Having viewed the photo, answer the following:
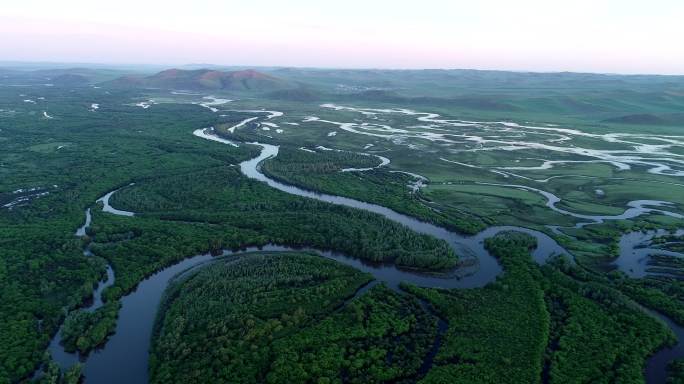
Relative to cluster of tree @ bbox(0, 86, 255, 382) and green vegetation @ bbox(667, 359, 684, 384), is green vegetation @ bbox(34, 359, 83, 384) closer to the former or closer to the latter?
cluster of tree @ bbox(0, 86, 255, 382)

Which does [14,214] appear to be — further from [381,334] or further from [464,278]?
[464,278]

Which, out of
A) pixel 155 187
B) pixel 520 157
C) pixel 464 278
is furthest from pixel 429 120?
pixel 464 278

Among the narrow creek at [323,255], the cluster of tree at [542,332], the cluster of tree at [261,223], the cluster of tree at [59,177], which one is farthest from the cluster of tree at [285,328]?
the cluster of tree at [59,177]

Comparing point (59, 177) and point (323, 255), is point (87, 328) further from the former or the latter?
point (59, 177)

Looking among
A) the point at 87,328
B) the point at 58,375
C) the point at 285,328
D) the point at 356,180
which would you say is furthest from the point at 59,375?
the point at 356,180

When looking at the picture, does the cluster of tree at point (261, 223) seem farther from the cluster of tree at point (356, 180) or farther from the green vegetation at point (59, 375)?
the green vegetation at point (59, 375)

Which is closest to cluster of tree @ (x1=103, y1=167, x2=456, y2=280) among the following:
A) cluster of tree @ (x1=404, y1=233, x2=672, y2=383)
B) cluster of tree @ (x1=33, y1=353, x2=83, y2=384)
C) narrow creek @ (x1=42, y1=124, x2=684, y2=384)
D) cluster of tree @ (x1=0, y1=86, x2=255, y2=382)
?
narrow creek @ (x1=42, y1=124, x2=684, y2=384)
